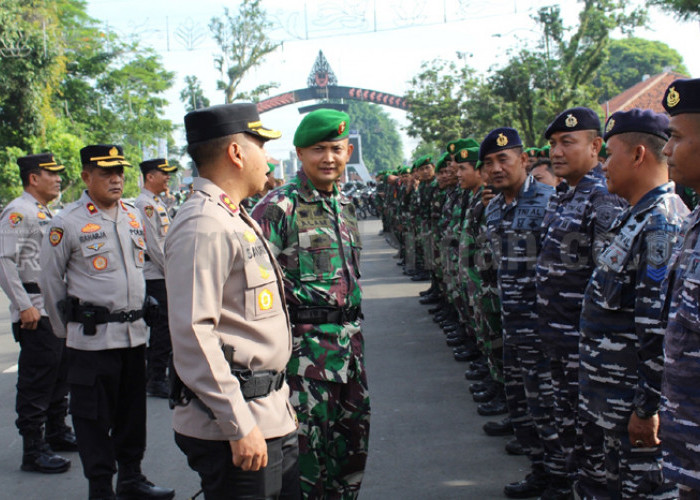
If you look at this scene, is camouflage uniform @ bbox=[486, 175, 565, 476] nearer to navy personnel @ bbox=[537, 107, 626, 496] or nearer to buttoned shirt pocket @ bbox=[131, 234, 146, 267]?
navy personnel @ bbox=[537, 107, 626, 496]

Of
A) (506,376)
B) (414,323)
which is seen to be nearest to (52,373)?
(506,376)

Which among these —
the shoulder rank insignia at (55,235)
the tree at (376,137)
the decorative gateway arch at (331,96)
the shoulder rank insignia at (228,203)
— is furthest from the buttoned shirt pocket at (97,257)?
the tree at (376,137)

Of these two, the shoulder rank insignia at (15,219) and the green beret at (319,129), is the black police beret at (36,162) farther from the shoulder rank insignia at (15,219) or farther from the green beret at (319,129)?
the green beret at (319,129)

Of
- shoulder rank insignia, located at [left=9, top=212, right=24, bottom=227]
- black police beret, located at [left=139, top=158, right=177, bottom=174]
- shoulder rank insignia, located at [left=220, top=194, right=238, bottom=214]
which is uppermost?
black police beret, located at [left=139, top=158, right=177, bottom=174]

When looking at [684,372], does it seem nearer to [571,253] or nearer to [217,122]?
[571,253]

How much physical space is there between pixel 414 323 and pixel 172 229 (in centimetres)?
744

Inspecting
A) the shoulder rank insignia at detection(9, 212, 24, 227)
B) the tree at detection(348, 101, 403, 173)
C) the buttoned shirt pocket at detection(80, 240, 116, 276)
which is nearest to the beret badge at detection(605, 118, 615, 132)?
the buttoned shirt pocket at detection(80, 240, 116, 276)

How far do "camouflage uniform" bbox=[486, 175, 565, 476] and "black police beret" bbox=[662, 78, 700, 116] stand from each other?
2.11 metres

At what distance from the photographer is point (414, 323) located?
959 cm

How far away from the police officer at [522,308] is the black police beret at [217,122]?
7.72 ft

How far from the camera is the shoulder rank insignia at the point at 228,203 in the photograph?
247cm

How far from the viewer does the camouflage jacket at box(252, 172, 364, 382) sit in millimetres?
3299

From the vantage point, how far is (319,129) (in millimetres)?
3451

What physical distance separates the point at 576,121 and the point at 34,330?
399 centimetres
